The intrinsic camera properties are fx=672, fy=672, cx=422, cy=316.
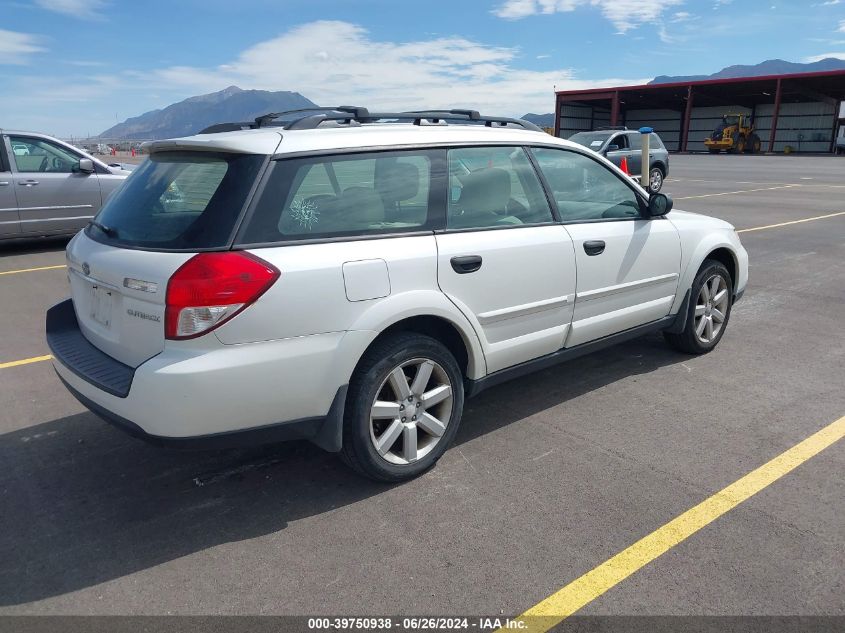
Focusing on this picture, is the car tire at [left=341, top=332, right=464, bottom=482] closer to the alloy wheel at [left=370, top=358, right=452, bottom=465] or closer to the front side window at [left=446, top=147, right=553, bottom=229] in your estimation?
the alloy wheel at [left=370, top=358, right=452, bottom=465]

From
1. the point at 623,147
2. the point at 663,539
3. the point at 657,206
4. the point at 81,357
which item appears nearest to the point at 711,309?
the point at 657,206

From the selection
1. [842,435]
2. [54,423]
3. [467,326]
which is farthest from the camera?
[54,423]

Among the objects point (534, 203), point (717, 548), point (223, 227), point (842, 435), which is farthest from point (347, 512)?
point (842, 435)

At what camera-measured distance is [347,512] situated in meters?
3.09

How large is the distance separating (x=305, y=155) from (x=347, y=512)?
1.64m

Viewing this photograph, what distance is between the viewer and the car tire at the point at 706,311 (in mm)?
4939

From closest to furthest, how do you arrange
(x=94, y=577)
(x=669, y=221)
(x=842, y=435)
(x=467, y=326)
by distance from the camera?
(x=94, y=577)
(x=467, y=326)
(x=842, y=435)
(x=669, y=221)

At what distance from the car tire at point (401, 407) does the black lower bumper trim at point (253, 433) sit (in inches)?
4.0

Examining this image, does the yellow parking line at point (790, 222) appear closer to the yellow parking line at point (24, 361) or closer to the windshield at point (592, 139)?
the windshield at point (592, 139)

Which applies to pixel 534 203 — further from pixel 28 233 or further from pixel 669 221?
pixel 28 233

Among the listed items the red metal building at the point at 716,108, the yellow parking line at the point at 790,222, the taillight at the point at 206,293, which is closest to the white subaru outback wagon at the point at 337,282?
the taillight at the point at 206,293

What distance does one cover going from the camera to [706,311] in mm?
5074

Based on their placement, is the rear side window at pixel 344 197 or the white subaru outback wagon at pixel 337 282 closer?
the white subaru outback wagon at pixel 337 282

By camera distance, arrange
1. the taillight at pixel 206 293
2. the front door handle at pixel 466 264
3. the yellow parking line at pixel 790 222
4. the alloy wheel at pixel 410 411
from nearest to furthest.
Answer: the taillight at pixel 206 293 → the alloy wheel at pixel 410 411 → the front door handle at pixel 466 264 → the yellow parking line at pixel 790 222
